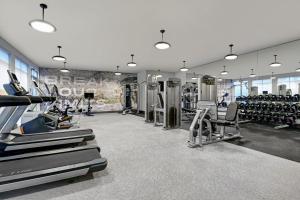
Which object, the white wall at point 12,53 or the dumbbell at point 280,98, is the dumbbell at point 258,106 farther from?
the white wall at point 12,53

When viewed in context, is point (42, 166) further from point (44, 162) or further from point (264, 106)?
point (264, 106)

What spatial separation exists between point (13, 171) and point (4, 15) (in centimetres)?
→ 351

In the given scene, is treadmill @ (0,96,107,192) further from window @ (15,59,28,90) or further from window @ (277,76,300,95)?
window @ (277,76,300,95)

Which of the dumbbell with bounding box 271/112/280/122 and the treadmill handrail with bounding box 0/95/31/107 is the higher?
the treadmill handrail with bounding box 0/95/31/107

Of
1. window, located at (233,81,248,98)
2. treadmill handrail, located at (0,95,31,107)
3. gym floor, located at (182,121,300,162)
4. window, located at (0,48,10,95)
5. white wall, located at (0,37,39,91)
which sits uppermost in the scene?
white wall, located at (0,37,39,91)

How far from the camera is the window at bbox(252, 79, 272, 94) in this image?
626 centimetres

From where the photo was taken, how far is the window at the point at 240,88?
7.10 m

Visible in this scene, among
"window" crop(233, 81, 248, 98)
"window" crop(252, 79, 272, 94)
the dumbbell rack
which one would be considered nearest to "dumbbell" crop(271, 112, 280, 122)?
the dumbbell rack

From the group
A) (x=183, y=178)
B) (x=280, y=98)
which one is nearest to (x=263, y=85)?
(x=280, y=98)

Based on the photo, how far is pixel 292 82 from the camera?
5637 millimetres

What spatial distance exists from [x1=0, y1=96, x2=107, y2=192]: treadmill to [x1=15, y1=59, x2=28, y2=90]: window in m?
5.77

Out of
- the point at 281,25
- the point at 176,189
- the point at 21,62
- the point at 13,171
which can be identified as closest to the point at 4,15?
the point at 13,171

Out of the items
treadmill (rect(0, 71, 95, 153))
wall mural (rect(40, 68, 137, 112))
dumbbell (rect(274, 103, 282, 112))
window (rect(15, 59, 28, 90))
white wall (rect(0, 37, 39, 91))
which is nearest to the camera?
treadmill (rect(0, 71, 95, 153))

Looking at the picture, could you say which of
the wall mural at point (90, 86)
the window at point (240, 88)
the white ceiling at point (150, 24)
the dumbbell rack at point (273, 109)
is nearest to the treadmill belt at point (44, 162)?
the white ceiling at point (150, 24)
